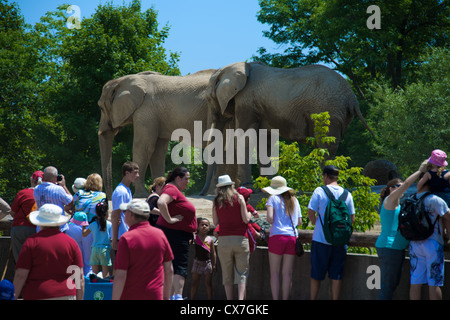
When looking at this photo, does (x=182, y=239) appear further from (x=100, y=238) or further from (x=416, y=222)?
(x=416, y=222)

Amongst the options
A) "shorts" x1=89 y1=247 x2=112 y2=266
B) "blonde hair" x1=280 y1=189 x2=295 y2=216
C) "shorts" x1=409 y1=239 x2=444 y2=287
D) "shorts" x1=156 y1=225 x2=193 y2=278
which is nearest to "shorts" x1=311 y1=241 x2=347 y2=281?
"blonde hair" x1=280 y1=189 x2=295 y2=216

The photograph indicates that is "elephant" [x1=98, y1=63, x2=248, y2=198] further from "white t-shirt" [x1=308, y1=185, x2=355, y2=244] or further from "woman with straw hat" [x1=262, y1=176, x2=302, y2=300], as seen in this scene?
"white t-shirt" [x1=308, y1=185, x2=355, y2=244]

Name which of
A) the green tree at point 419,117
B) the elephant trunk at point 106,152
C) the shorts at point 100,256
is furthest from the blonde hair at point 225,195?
the green tree at point 419,117

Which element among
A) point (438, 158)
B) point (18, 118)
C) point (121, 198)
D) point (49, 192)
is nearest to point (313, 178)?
point (121, 198)

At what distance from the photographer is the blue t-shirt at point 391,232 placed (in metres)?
7.57

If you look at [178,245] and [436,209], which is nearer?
[436,209]

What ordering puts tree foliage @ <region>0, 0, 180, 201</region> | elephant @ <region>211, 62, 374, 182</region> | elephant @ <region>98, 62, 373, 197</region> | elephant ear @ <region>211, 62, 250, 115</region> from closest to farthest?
elephant @ <region>211, 62, 374, 182</region> → elephant @ <region>98, 62, 373, 197</region> → elephant ear @ <region>211, 62, 250, 115</region> → tree foliage @ <region>0, 0, 180, 201</region>

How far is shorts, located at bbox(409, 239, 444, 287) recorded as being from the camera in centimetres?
726

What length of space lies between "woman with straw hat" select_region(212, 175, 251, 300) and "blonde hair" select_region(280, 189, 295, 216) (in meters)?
0.49

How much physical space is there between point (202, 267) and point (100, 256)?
55.7 inches

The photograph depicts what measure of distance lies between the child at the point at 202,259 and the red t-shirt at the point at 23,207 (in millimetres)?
2315

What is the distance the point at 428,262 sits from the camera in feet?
23.9
